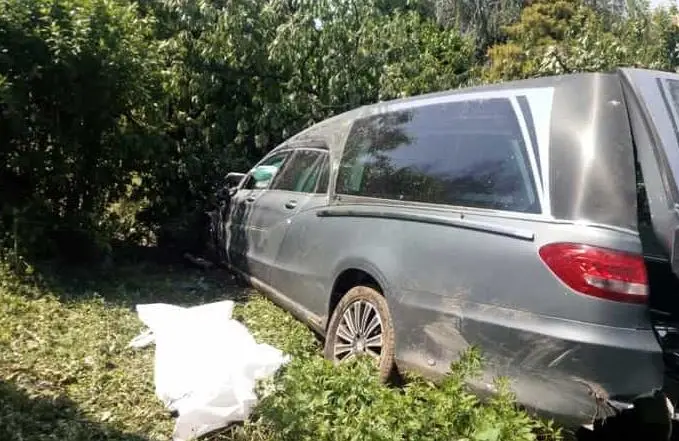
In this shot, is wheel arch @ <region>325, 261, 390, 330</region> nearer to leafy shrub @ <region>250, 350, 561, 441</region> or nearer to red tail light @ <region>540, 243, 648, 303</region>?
leafy shrub @ <region>250, 350, 561, 441</region>

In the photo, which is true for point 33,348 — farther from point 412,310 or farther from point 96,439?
point 412,310

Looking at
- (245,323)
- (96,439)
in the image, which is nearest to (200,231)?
(245,323)

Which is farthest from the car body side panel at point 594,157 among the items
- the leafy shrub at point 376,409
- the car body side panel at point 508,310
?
the leafy shrub at point 376,409

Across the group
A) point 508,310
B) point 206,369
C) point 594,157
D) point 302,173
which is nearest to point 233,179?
point 302,173

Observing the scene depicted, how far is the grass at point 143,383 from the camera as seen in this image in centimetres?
291

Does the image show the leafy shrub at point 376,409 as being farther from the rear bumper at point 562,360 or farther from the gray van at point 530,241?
the gray van at point 530,241

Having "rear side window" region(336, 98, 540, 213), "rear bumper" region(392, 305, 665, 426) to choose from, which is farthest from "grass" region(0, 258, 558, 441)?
"rear side window" region(336, 98, 540, 213)

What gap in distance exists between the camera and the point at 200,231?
8258 mm

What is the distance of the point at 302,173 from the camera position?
5.89 metres

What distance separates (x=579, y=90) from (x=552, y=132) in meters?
0.27

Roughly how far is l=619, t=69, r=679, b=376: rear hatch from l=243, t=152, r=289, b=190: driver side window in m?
3.45

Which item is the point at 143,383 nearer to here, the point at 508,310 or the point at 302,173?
the point at 302,173

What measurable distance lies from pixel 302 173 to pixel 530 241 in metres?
2.81

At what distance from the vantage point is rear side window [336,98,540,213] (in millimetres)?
3678
